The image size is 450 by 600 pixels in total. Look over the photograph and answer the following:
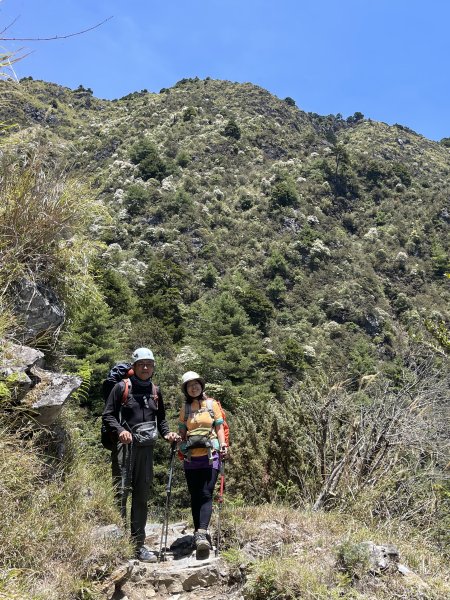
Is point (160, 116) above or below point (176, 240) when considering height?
above

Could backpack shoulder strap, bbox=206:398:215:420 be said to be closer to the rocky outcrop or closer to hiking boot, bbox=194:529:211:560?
hiking boot, bbox=194:529:211:560

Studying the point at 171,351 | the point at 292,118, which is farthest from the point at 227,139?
the point at 171,351

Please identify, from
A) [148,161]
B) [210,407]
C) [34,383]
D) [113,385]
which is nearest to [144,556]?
[210,407]

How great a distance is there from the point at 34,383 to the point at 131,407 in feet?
2.42

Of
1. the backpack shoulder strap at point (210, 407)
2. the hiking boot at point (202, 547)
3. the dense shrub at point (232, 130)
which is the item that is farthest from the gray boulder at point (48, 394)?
the dense shrub at point (232, 130)

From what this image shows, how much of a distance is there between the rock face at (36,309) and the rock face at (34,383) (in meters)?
0.32

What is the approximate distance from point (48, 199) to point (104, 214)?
0.71 meters

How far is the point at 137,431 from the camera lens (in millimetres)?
3820

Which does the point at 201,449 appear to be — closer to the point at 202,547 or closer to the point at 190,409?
the point at 190,409

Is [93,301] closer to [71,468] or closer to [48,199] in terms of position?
[48,199]

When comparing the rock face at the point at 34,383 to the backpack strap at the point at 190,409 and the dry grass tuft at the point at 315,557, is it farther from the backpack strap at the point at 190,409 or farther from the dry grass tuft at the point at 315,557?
the dry grass tuft at the point at 315,557

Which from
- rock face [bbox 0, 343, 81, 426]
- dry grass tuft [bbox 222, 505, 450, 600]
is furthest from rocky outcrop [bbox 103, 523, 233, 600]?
rock face [bbox 0, 343, 81, 426]

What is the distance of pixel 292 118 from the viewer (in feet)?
265

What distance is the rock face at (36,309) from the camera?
3.79m
